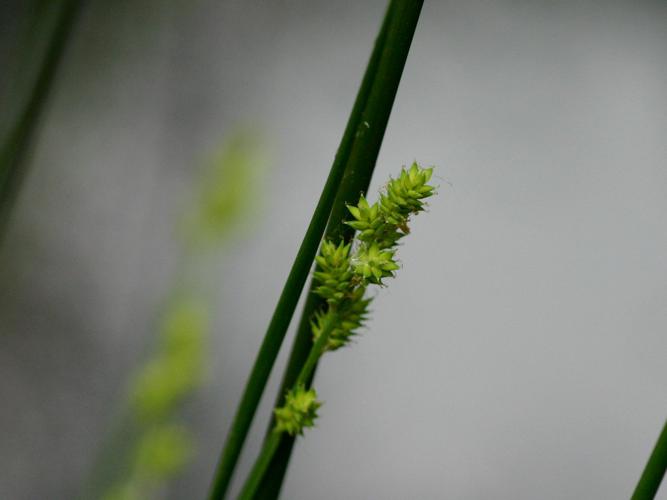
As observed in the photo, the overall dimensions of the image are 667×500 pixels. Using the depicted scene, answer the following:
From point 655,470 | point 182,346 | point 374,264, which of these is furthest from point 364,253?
point 182,346

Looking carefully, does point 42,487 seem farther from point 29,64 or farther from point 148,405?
point 29,64

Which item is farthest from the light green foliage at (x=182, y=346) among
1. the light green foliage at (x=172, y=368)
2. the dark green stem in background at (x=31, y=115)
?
the dark green stem in background at (x=31, y=115)

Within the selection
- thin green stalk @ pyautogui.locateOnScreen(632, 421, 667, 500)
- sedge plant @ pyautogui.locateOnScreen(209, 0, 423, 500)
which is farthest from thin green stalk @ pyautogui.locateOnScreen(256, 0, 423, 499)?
thin green stalk @ pyautogui.locateOnScreen(632, 421, 667, 500)

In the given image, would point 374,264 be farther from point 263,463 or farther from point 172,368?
point 172,368

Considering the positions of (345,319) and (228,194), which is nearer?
(345,319)

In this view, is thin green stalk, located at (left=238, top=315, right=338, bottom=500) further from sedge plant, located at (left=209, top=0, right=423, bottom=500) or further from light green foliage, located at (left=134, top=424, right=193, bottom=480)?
light green foliage, located at (left=134, top=424, right=193, bottom=480)

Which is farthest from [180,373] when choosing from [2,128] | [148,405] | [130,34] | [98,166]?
[98,166]
